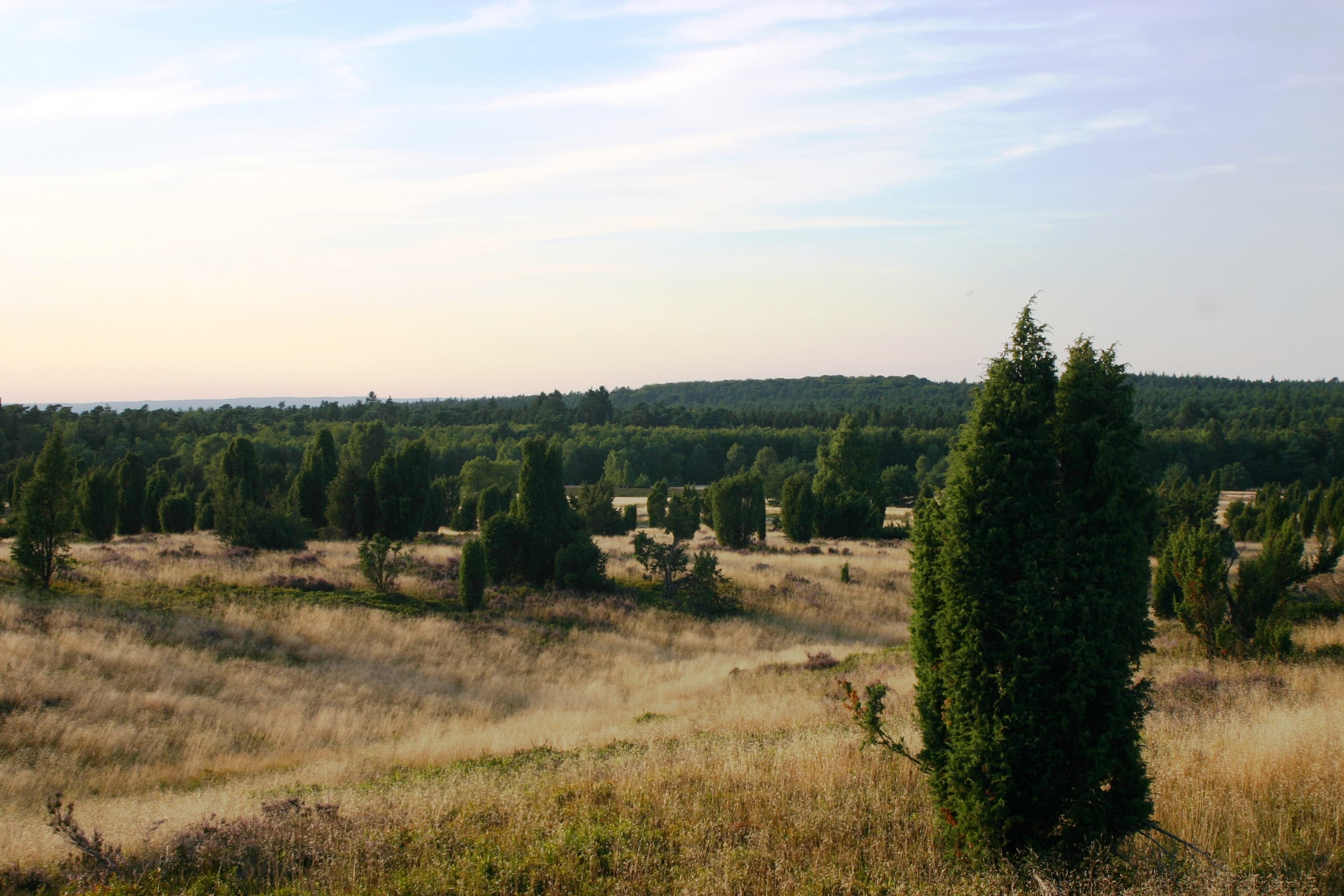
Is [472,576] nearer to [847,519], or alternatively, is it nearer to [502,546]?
[502,546]

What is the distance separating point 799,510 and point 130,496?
31553 mm

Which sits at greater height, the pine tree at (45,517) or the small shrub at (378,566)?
the pine tree at (45,517)

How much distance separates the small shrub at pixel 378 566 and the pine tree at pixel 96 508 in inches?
691

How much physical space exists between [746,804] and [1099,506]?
3.77m

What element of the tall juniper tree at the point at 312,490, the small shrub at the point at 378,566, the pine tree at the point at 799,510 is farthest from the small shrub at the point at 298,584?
the pine tree at the point at 799,510

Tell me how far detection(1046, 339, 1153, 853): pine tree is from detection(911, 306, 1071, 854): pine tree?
0.09 meters

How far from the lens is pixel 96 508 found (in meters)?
33.9

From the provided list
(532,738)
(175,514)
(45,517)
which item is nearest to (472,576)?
(45,517)

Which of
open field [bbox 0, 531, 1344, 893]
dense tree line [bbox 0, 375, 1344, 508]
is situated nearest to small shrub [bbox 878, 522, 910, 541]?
open field [bbox 0, 531, 1344, 893]

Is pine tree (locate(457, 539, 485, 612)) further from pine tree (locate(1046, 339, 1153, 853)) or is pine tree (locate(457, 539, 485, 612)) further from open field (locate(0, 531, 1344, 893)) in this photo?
pine tree (locate(1046, 339, 1153, 853))

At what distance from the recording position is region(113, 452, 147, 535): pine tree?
35562mm

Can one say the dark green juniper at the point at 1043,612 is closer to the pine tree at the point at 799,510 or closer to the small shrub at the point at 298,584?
the small shrub at the point at 298,584

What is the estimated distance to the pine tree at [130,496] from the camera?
35.6m

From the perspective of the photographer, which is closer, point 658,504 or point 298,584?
point 298,584
